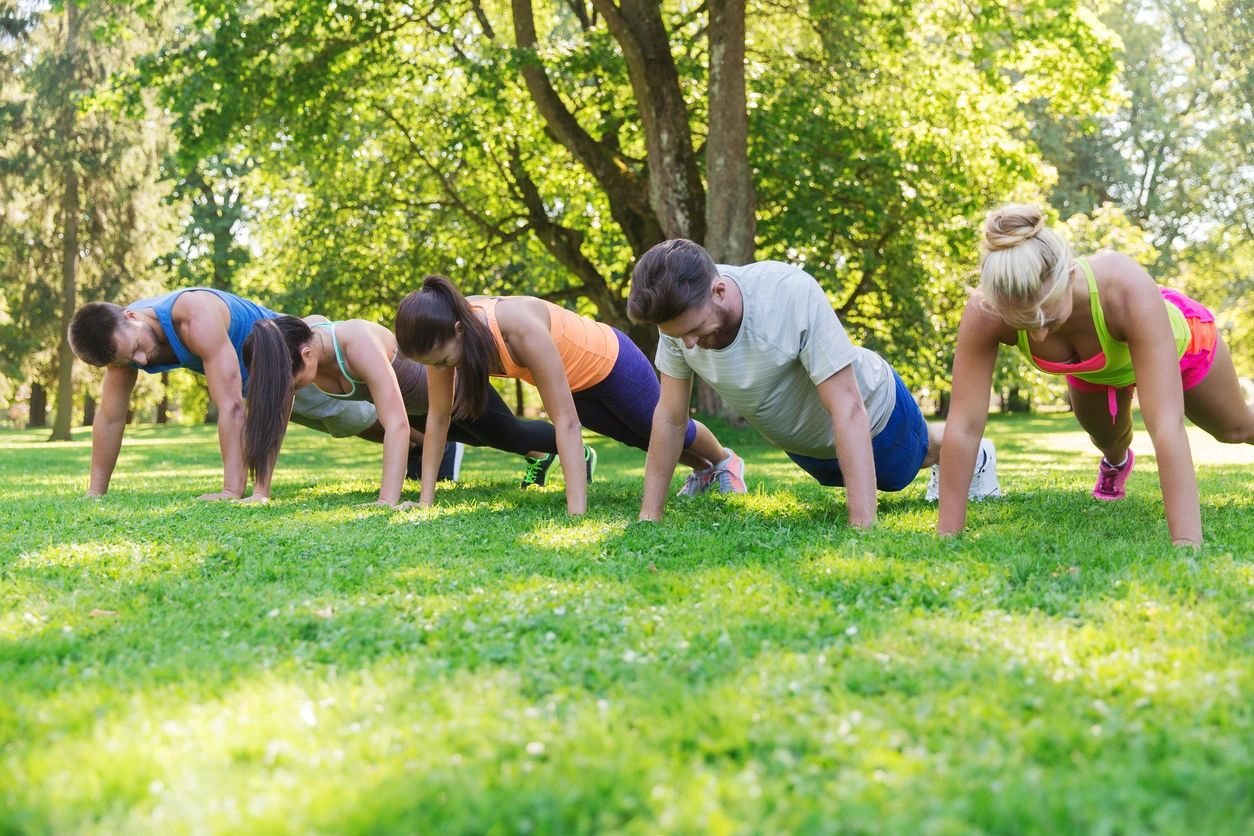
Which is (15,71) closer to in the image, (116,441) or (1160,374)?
(116,441)

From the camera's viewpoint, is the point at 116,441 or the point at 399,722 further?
the point at 116,441

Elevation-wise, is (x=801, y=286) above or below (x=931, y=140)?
below

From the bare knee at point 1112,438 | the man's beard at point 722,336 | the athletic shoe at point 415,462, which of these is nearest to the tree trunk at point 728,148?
the athletic shoe at point 415,462

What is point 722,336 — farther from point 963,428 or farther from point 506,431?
point 506,431

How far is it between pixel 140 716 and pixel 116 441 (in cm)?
641

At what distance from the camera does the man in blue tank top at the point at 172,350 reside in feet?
23.5

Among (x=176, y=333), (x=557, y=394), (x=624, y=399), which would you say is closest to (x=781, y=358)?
(x=557, y=394)

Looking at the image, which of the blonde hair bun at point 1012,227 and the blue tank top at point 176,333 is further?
the blue tank top at point 176,333

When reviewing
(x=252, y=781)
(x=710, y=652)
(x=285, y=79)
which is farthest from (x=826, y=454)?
(x=285, y=79)

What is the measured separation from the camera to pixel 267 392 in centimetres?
722

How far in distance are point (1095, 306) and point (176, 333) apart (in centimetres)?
613

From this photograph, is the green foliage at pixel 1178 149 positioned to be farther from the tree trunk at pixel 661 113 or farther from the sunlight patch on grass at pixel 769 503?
the sunlight patch on grass at pixel 769 503

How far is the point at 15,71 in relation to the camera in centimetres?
2730

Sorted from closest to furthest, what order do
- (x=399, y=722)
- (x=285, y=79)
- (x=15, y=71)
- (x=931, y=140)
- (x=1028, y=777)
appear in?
(x=1028, y=777)
(x=399, y=722)
(x=285, y=79)
(x=931, y=140)
(x=15, y=71)
